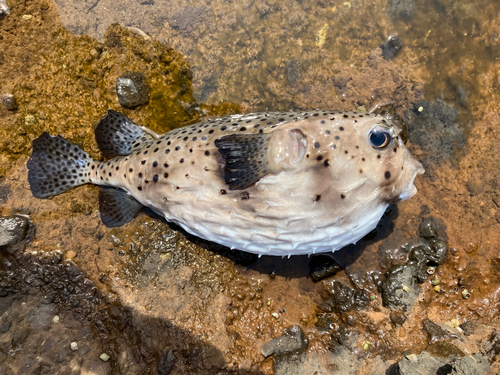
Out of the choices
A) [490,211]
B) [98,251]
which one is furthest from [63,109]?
[490,211]

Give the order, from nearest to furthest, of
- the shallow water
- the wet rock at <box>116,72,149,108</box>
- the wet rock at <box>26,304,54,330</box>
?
the wet rock at <box>26,304,54,330</box>
the shallow water
the wet rock at <box>116,72,149,108</box>

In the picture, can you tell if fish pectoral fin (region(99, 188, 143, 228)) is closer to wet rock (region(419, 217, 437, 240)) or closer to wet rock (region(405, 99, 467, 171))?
wet rock (region(419, 217, 437, 240))

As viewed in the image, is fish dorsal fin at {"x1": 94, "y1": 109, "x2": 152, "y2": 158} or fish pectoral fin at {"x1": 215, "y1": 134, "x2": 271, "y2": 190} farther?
fish dorsal fin at {"x1": 94, "y1": 109, "x2": 152, "y2": 158}

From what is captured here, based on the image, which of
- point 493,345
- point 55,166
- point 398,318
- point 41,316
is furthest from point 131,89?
point 493,345

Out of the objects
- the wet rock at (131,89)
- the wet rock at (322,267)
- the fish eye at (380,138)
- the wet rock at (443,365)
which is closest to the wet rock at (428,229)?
the wet rock at (322,267)

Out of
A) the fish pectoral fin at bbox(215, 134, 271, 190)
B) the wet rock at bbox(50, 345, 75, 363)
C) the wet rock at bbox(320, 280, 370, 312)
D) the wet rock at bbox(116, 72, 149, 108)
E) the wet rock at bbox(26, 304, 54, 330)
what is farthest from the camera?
the wet rock at bbox(116, 72, 149, 108)

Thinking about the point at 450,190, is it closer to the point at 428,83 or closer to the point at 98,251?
the point at 428,83

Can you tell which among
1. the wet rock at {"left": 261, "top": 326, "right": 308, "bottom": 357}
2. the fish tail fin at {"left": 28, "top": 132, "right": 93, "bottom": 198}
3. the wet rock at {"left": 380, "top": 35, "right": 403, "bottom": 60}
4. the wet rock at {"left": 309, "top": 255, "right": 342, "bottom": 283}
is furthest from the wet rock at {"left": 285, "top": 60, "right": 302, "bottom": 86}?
the wet rock at {"left": 261, "top": 326, "right": 308, "bottom": 357}
